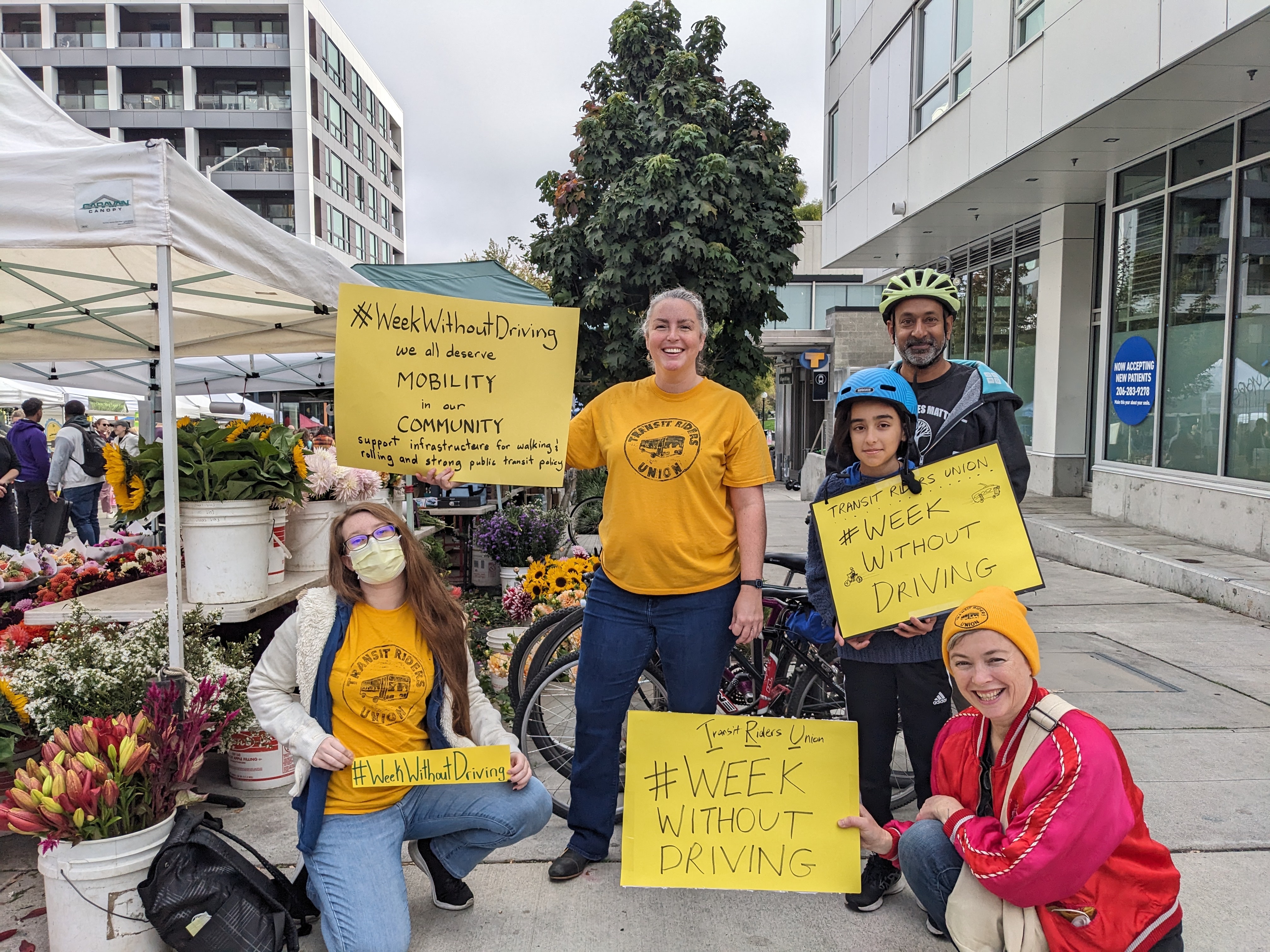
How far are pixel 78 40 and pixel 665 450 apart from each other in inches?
2022

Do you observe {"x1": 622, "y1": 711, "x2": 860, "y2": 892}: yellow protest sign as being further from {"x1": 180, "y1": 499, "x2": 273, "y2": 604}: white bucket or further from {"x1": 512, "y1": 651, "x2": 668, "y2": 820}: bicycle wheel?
{"x1": 180, "y1": 499, "x2": 273, "y2": 604}: white bucket

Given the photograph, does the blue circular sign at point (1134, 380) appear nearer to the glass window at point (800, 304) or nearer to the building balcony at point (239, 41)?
the glass window at point (800, 304)

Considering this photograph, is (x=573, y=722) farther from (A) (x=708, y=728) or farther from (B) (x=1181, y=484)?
(B) (x=1181, y=484)

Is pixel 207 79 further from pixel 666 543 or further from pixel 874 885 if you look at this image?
pixel 874 885

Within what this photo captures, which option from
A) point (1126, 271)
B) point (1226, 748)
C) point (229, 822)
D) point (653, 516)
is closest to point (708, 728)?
point (653, 516)

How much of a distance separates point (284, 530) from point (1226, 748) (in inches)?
180

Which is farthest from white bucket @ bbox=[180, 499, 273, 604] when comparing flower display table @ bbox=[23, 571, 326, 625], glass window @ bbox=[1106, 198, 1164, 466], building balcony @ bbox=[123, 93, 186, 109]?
building balcony @ bbox=[123, 93, 186, 109]

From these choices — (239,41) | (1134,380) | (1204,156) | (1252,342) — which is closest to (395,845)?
(1252,342)

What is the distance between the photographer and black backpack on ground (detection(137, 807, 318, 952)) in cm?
231

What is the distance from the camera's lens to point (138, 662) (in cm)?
318

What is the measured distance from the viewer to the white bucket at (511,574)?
6.91 m

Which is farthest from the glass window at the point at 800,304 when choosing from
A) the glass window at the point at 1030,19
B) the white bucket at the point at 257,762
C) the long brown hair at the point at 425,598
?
the long brown hair at the point at 425,598

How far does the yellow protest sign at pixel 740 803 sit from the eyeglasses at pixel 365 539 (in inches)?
36.9

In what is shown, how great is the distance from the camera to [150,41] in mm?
41344
